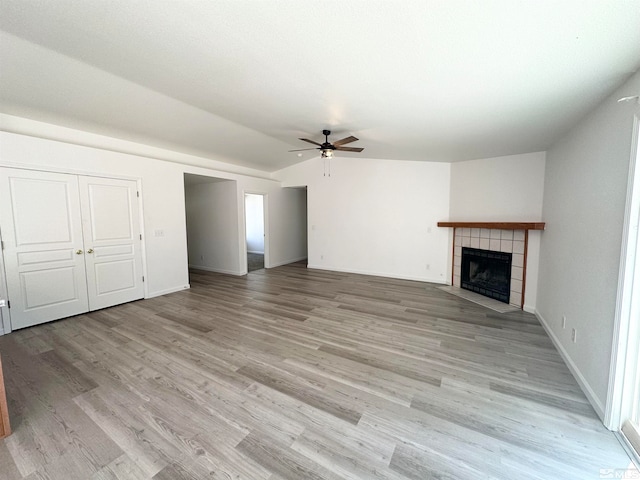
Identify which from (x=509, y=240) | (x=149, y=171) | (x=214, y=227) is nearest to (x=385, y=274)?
(x=509, y=240)

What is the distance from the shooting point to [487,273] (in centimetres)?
448

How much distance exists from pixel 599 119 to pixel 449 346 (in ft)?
8.04

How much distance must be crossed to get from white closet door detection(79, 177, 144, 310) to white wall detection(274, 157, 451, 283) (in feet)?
12.6

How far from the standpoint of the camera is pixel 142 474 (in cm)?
133

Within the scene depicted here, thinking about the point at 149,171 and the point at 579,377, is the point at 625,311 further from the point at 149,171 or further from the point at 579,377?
the point at 149,171

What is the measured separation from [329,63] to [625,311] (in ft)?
8.79

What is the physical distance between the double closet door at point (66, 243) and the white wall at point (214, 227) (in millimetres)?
1998

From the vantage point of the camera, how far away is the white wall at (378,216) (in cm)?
521

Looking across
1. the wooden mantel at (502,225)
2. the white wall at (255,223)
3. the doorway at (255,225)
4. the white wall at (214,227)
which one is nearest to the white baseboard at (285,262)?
the white wall at (214,227)

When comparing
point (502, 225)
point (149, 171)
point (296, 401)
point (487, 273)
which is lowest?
point (296, 401)

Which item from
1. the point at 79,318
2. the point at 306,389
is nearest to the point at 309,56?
the point at 306,389

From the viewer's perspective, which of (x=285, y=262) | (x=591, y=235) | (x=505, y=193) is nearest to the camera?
(x=591, y=235)

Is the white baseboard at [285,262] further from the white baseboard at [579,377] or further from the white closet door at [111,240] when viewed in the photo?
the white baseboard at [579,377]

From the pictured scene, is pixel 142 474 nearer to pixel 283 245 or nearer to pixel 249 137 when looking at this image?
pixel 249 137
